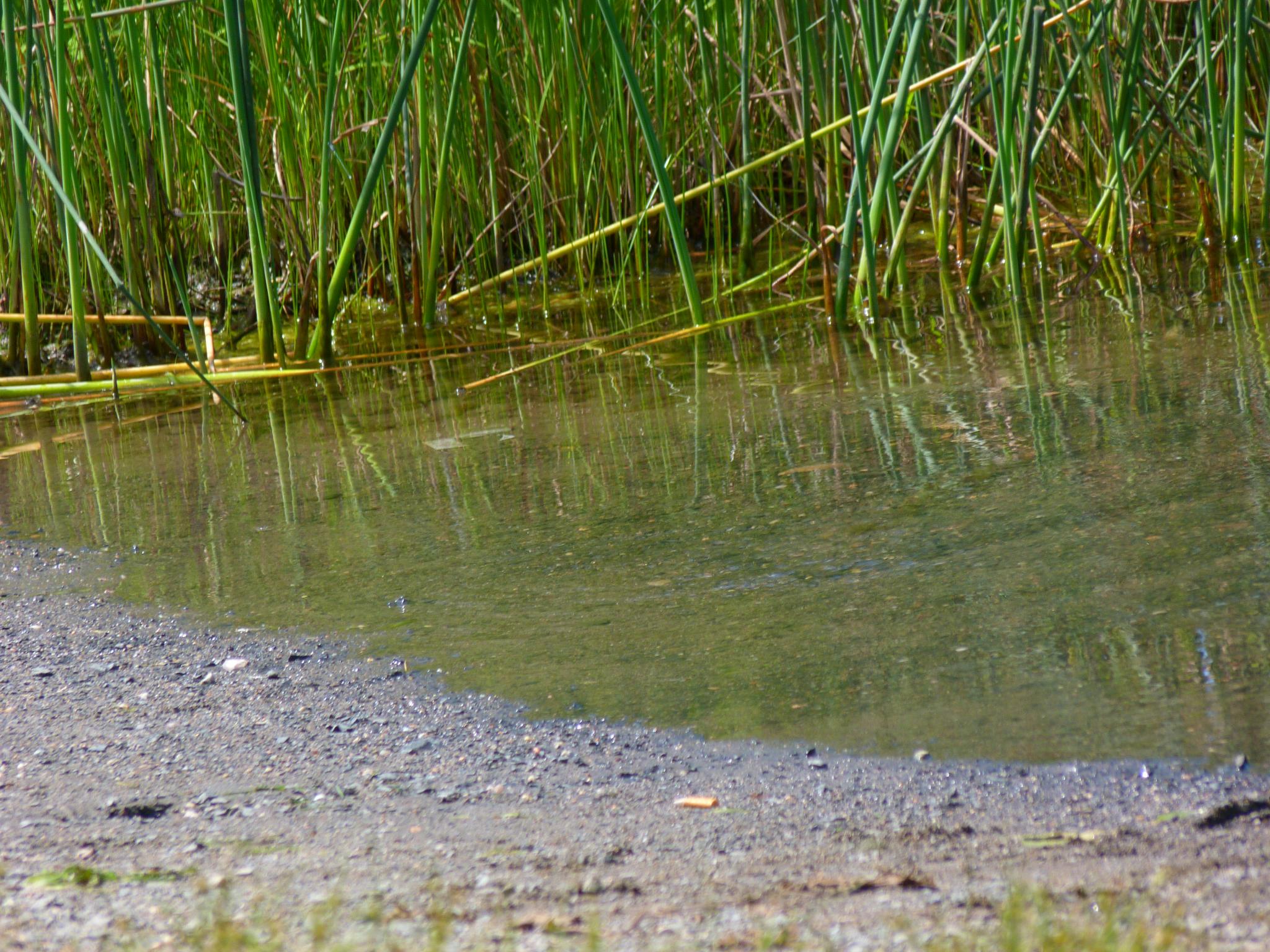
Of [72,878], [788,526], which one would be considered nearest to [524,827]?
[72,878]

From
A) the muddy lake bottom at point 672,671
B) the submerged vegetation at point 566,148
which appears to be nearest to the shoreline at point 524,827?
the muddy lake bottom at point 672,671

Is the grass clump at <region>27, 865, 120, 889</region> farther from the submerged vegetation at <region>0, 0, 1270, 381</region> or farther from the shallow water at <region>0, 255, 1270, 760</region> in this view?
the submerged vegetation at <region>0, 0, 1270, 381</region>

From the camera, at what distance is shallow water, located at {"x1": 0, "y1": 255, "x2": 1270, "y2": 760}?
1.04m

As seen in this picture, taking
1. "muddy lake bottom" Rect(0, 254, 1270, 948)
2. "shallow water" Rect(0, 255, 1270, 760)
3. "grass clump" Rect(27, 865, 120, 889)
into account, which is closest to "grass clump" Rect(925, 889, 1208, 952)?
"muddy lake bottom" Rect(0, 254, 1270, 948)

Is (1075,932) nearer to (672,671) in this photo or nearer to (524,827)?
(524,827)

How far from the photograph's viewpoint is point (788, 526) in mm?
1468

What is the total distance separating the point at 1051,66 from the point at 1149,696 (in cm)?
330

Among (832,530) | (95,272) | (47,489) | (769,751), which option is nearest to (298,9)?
(95,272)

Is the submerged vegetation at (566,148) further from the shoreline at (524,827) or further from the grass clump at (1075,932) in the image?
the grass clump at (1075,932)

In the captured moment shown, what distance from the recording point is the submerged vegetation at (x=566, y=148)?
2.75 meters

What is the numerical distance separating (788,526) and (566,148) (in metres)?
2.43

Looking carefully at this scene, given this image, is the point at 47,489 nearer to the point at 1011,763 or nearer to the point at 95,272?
the point at 95,272

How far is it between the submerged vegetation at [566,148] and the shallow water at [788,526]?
419 mm

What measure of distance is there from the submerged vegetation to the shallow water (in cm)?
42
